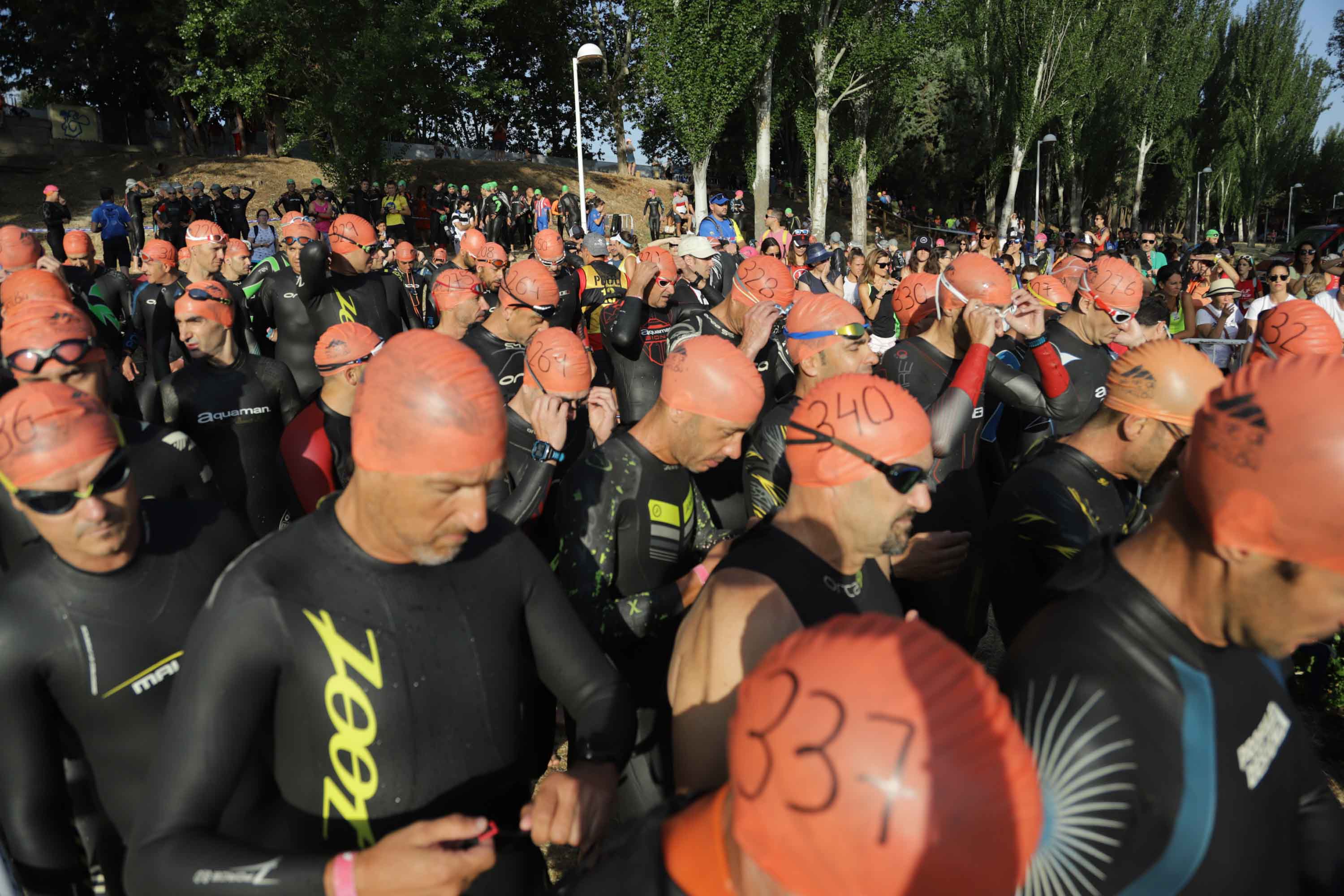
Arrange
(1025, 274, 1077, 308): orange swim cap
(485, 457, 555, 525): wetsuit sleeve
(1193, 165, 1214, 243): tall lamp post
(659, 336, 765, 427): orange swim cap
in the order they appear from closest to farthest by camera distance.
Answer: (659, 336, 765, 427): orange swim cap → (485, 457, 555, 525): wetsuit sleeve → (1025, 274, 1077, 308): orange swim cap → (1193, 165, 1214, 243): tall lamp post

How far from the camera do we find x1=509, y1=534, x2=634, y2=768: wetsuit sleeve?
2135 millimetres

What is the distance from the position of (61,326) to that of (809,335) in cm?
357

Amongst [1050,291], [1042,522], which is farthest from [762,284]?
[1042,522]

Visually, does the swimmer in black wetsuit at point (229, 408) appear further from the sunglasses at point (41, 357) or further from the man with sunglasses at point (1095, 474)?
the man with sunglasses at point (1095, 474)

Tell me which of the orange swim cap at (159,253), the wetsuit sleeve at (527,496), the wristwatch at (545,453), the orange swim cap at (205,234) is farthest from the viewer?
the orange swim cap at (159,253)

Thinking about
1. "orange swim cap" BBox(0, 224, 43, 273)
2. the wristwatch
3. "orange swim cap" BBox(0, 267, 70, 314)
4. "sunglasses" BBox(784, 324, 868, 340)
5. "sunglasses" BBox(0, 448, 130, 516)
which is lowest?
the wristwatch

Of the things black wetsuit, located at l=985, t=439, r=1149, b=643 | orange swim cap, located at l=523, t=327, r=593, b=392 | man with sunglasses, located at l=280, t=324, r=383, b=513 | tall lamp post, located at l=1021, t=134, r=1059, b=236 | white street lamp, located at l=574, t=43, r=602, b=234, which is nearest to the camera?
black wetsuit, located at l=985, t=439, r=1149, b=643

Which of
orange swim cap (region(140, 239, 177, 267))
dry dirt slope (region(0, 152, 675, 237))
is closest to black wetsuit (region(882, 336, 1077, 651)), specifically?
orange swim cap (region(140, 239, 177, 267))

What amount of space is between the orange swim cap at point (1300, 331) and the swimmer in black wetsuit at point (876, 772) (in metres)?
5.57

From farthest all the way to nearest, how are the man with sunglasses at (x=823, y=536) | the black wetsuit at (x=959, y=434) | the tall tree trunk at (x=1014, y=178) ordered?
the tall tree trunk at (x=1014, y=178) < the black wetsuit at (x=959, y=434) < the man with sunglasses at (x=823, y=536)

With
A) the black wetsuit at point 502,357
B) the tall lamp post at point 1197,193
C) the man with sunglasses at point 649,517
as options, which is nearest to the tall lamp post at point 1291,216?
the tall lamp post at point 1197,193

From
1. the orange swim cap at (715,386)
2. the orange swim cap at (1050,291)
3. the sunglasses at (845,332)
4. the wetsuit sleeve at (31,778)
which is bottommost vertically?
the wetsuit sleeve at (31,778)

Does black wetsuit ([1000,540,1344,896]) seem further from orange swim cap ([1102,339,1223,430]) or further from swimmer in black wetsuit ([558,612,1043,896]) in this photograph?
orange swim cap ([1102,339,1223,430])

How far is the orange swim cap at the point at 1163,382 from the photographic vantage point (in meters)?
3.07
